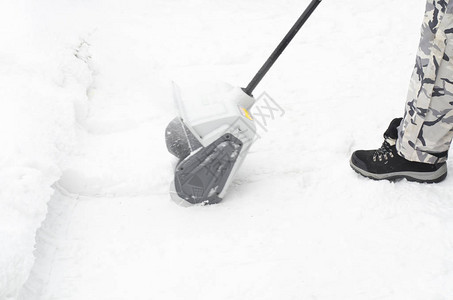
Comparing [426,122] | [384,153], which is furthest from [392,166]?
[426,122]

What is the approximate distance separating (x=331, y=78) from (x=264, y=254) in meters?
1.31

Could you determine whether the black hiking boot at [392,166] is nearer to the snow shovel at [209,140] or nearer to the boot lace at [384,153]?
the boot lace at [384,153]

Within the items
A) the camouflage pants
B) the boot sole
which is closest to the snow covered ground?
the boot sole

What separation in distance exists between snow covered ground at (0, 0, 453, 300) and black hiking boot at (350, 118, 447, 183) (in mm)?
38

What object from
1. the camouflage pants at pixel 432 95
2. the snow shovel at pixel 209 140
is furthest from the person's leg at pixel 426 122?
the snow shovel at pixel 209 140

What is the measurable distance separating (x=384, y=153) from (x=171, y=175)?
79cm

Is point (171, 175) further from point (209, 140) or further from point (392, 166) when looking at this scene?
point (392, 166)

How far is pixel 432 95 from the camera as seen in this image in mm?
1537

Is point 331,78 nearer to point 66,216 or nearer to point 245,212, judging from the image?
point 245,212

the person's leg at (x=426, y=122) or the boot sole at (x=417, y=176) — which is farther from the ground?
the person's leg at (x=426, y=122)

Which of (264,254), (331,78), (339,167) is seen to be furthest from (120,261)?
(331,78)

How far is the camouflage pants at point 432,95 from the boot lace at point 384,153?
0.05 meters

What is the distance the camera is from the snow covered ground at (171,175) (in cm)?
140

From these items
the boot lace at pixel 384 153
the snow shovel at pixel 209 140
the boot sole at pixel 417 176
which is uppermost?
the snow shovel at pixel 209 140
